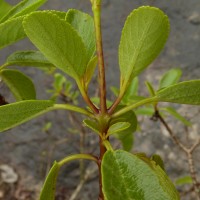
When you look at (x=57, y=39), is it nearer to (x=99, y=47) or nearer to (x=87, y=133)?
(x=99, y=47)

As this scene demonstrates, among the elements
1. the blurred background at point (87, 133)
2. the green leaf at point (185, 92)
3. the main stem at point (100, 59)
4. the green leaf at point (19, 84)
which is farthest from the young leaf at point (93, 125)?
the blurred background at point (87, 133)

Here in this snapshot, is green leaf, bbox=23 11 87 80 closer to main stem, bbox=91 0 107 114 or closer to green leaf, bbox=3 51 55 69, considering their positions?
main stem, bbox=91 0 107 114

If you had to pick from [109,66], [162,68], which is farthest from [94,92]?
[162,68]

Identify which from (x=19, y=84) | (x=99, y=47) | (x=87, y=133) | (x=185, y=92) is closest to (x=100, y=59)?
(x=99, y=47)

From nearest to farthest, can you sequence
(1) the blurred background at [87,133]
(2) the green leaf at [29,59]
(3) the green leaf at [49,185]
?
(3) the green leaf at [49,185], (2) the green leaf at [29,59], (1) the blurred background at [87,133]

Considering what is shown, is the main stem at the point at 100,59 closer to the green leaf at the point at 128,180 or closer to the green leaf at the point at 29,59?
the green leaf at the point at 128,180

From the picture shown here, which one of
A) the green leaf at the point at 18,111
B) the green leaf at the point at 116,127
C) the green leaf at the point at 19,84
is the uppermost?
the green leaf at the point at 19,84

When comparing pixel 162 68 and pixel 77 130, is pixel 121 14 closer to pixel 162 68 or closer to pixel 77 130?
pixel 162 68

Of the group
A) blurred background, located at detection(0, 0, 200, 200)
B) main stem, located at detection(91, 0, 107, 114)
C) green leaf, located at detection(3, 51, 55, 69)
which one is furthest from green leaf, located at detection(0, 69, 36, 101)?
blurred background, located at detection(0, 0, 200, 200)
